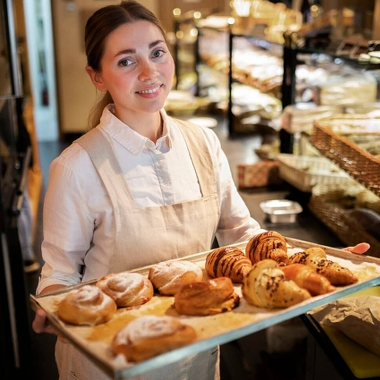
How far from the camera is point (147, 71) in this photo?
141 centimetres

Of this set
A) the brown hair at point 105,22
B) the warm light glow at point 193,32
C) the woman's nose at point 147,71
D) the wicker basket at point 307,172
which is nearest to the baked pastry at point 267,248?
the woman's nose at point 147,71

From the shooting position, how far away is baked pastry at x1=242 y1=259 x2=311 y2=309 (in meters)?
1.11

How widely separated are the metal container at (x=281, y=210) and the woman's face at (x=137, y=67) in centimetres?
137

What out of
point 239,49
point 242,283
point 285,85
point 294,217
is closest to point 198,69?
point 239,49

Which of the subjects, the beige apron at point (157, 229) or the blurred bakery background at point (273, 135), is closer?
the beige apron at point (157, 229)

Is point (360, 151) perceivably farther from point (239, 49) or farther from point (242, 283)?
point (239, 49)

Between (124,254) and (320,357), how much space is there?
26.6 inches

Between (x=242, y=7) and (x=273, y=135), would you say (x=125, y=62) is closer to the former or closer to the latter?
(x=273, y=135)

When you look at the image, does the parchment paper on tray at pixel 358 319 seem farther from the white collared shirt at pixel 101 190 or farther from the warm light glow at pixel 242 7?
the warm light glow at pixel 242 7

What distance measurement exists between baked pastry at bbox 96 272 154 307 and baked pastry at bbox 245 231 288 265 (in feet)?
0.87

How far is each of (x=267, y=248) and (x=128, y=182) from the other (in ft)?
1.29

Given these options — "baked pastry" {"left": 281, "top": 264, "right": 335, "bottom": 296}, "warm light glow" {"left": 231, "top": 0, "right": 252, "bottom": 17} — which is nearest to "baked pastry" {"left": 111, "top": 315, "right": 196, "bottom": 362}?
"baked pastry" {"left": 281, "top": 264, "right": 335, "bottom": 296}

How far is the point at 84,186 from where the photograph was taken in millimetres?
1446

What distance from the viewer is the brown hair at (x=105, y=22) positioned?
1.45 metres
